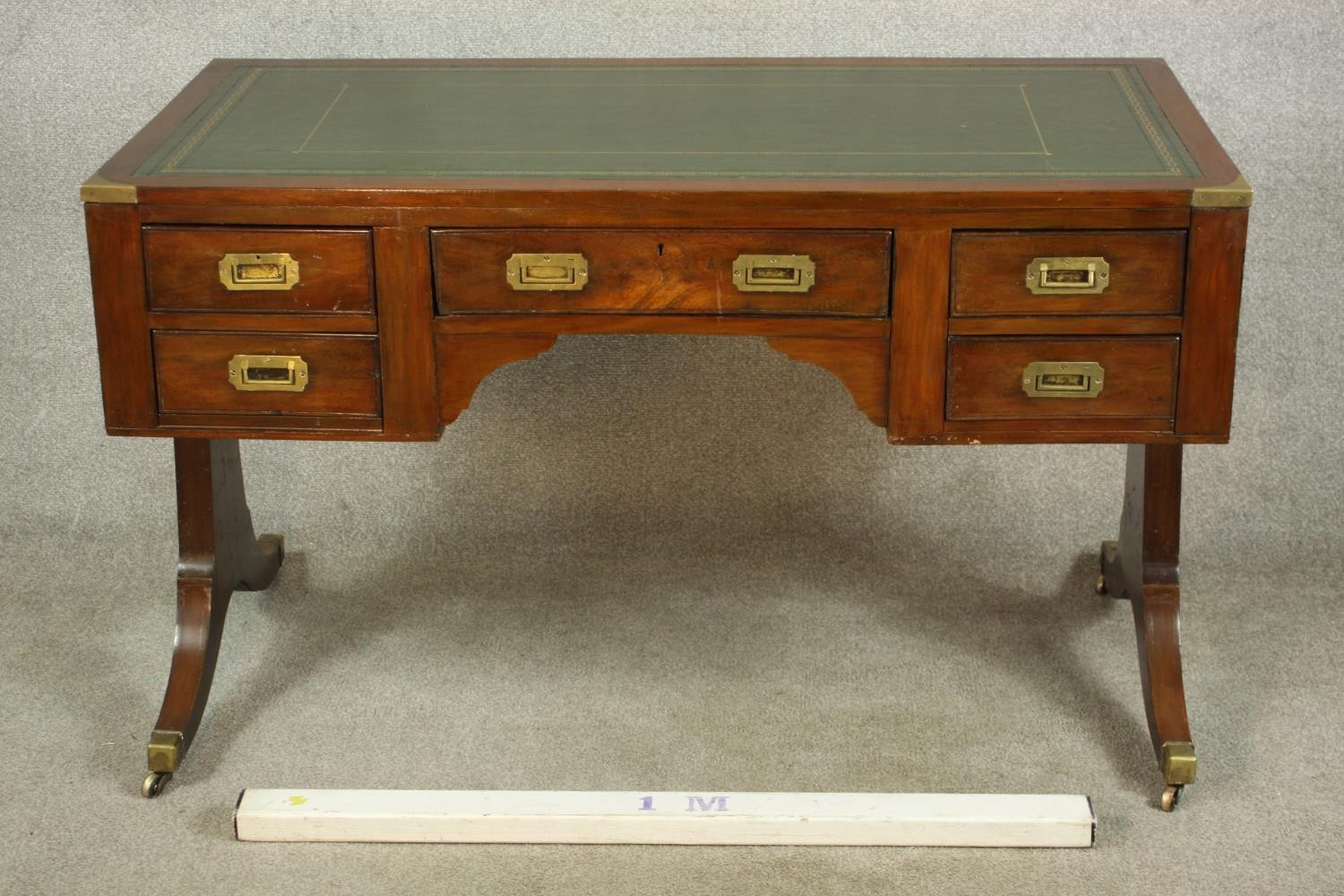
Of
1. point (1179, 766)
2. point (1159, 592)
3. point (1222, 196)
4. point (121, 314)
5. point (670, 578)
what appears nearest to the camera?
point (1222, 196)

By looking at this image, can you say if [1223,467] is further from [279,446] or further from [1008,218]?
[279,446]

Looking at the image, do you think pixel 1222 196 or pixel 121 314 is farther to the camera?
pixel 121 314

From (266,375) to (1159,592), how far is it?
4.19 feet

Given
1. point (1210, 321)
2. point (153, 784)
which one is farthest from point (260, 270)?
point (1210, 321)

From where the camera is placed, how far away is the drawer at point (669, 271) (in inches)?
101

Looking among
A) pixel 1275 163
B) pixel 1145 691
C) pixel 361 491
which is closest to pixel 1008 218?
pixel 1145 691

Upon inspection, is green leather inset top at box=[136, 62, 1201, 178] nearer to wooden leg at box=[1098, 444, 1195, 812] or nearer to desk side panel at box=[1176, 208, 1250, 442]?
desk side panel at box=[1176, 208, 1250, 442]

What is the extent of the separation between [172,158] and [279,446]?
951 mm

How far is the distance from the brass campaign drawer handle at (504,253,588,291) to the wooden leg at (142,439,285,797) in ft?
2.01

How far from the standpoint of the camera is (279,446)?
3562mm

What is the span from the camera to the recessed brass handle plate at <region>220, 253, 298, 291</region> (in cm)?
260

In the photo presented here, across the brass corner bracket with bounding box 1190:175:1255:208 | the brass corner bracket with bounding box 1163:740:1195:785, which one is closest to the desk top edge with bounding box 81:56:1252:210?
the brass corner bracket with bounding box 1190:175:1255:208

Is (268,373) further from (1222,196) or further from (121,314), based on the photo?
(1222,196)

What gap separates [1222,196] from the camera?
2516 millimetres
